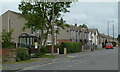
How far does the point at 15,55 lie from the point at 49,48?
2492 cm

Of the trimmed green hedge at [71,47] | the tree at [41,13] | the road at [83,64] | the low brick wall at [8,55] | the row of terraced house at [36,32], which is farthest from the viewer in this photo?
the row of terraced house at [36,32]

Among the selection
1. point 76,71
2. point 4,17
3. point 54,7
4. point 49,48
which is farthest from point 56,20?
point 4,17

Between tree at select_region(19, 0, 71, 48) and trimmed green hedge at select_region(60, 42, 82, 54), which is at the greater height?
tree at select_region(19, 0, 71, 48)

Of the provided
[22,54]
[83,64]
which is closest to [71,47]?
[22,54]

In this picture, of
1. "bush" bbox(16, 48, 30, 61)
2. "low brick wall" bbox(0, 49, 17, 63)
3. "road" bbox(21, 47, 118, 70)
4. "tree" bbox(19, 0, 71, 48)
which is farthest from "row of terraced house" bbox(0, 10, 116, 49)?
"road" bbox(21, 47, 118, 70)

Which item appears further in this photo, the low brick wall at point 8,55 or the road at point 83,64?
the low brick wall at point 8,55

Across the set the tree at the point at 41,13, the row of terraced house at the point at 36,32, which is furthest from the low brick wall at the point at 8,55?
the row of terraced house at the point at 36,32

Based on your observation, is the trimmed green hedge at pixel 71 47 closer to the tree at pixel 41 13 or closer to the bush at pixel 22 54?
the tree at pixel 41 13

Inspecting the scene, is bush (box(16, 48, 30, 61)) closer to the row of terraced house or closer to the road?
the road

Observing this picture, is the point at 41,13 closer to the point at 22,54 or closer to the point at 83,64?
the point at 22,54

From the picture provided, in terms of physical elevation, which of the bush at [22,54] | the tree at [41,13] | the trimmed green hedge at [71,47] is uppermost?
the tree at [41,13]

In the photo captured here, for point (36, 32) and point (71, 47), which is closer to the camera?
point (71, 47)

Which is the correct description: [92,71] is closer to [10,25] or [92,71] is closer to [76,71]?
[76,71]

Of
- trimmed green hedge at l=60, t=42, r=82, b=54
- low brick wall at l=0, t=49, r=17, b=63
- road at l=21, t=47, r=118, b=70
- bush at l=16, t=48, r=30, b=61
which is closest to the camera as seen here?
road at l=21, t=47, r=118, b=70
